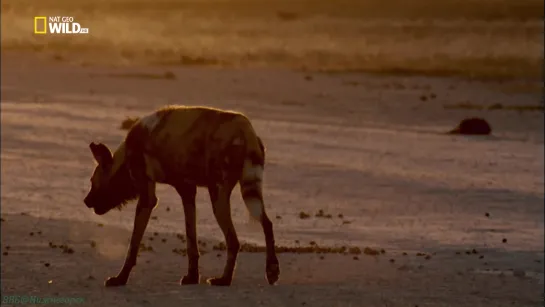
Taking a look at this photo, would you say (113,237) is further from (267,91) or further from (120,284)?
(267,91)

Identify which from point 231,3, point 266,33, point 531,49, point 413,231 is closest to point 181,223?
point 413,231

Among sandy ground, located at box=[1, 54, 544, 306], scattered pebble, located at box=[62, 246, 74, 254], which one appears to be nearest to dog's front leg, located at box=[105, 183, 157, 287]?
sandy ground, located at box=[1, 54, 544, 306]

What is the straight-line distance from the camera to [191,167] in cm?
1226

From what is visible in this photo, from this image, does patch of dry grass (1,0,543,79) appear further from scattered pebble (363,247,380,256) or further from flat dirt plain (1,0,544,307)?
scattered pebble (363,247,380,256)

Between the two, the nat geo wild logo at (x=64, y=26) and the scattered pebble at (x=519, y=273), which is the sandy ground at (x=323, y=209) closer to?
the scattered pebble at (x=519, y=273)

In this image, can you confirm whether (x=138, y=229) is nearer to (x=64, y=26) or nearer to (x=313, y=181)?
(x=64, y=26)

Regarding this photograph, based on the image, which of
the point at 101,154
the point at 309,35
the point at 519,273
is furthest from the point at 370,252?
the point at 309,35

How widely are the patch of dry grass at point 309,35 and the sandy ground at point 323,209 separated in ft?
26.5

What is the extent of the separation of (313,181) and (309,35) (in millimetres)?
60639

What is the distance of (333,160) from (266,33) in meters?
58.7

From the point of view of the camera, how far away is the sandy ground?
13109mm

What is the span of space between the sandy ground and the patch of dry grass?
318 inches

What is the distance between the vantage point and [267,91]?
45844 mm

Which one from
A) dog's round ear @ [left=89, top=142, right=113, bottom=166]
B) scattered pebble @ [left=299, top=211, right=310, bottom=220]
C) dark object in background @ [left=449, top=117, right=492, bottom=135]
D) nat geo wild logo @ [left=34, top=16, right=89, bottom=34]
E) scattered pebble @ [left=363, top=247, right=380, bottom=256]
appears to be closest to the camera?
dog's round ear @ [left=89, top=142, right=113, bottom=166]
